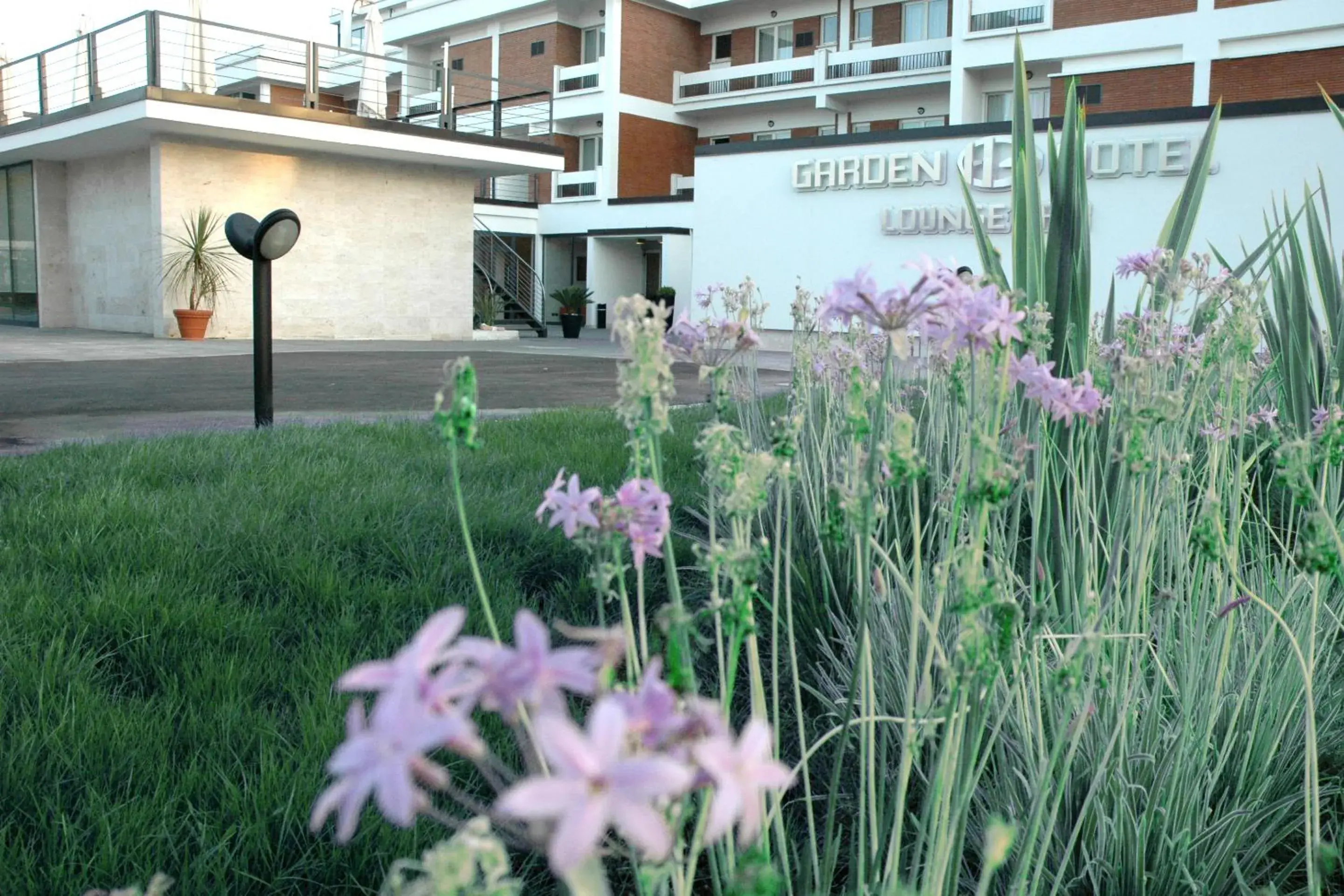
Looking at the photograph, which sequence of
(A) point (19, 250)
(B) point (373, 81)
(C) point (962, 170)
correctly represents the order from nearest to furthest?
(C) point (962, 170) < (A) point (19, 250) < (B) point (373, 81)

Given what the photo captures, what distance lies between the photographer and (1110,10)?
2148cm

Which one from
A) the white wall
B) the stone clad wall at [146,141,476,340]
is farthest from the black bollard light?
the stone clad wall at [146,141,476,340]

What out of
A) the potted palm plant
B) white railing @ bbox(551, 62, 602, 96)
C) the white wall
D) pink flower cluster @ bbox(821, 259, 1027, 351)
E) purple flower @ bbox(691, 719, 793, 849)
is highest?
white railing @ bbox(551, 62, 602, 96)

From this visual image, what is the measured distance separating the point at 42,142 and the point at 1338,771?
18795 millimetres

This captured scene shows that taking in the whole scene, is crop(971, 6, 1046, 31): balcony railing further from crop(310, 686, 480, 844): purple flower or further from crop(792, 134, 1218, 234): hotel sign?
crop(310, 686, 480, 844): purple flower

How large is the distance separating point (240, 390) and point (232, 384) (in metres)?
0.53

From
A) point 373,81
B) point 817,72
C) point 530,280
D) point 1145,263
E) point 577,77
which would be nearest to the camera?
point 1145,263

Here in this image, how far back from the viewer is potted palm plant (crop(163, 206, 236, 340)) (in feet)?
51.6

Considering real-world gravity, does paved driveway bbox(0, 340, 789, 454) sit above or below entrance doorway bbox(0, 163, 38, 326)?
below

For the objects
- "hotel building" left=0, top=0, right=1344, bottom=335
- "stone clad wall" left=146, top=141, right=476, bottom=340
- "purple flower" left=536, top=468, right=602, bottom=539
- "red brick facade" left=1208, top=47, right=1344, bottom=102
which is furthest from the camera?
"red brick facade" left=1208, top=47, right=1344, bottom=102

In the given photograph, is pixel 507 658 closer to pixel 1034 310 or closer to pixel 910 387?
pixel 1034 310

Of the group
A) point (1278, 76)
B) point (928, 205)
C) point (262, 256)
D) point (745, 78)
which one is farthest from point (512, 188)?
point (262, 256)

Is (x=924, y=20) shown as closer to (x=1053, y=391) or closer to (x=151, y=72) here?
(x=151, y=72)

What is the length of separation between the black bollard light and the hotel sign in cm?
1020
